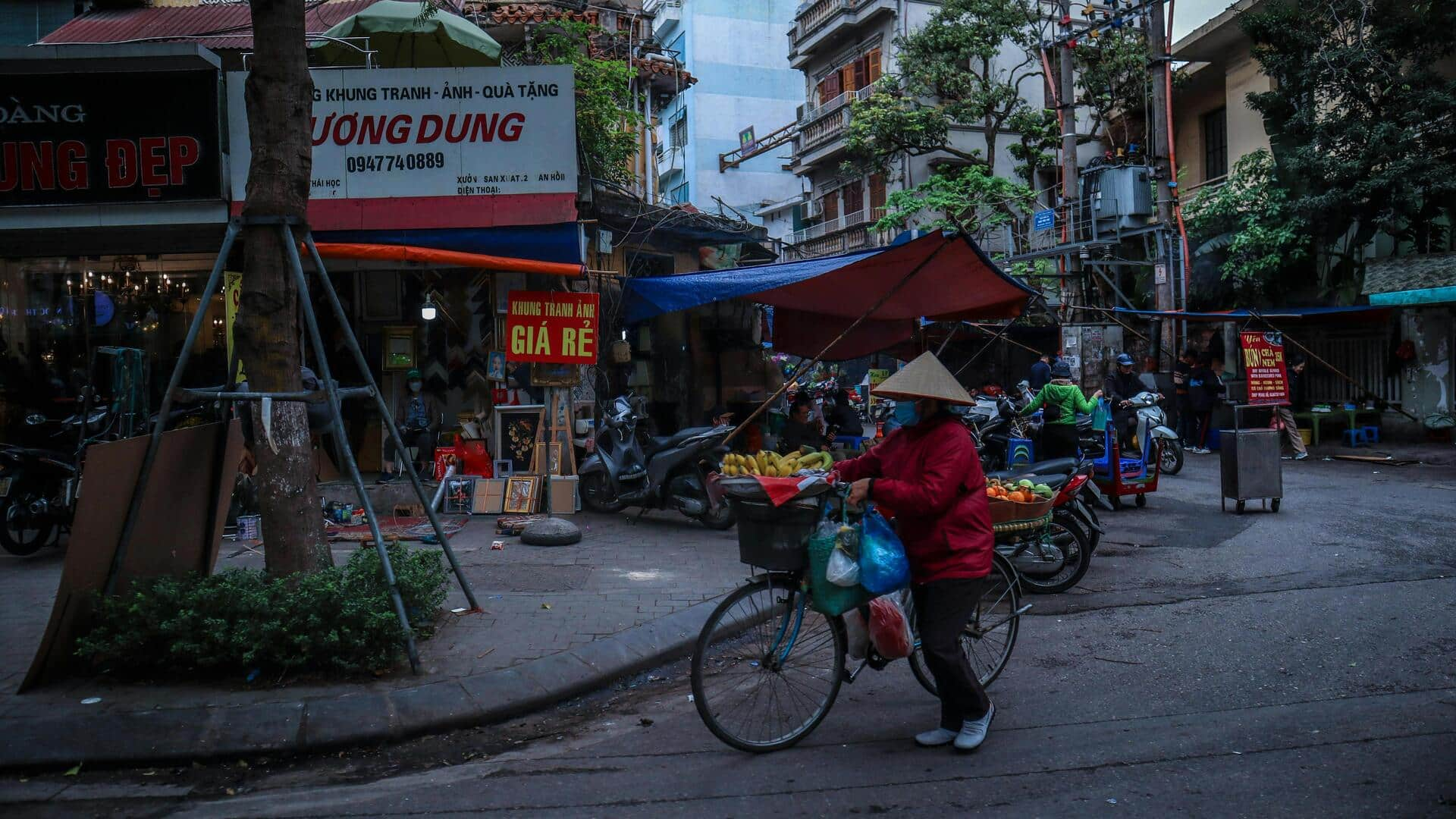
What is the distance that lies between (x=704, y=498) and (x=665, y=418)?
4998 mm

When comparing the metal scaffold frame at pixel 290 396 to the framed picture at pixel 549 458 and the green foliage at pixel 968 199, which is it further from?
the green foliage at pixel 968 199

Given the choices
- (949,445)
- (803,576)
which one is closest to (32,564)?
(803,576)

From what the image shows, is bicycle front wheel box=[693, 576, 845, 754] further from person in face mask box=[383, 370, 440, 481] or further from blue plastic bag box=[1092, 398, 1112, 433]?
person in face mask box=[383, 370, 440, 481]

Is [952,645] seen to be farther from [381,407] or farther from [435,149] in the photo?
[435,149]

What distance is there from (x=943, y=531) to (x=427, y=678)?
9.21 ft

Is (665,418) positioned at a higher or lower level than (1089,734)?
higher

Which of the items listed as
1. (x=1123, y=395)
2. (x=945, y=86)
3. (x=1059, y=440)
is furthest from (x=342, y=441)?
(x=945, y=86)

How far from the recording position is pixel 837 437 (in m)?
13.7

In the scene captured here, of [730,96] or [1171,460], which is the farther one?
[730,96]

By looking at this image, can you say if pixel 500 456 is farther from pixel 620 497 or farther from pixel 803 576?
pixel 803 576

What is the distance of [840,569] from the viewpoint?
4.14m

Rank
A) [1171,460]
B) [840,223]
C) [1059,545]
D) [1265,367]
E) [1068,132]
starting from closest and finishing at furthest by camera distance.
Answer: [1059,545]
[1265,367]
[1171,460]
[1068,132]
[840,223]

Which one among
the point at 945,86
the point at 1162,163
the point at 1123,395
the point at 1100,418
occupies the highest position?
the point at 945,86

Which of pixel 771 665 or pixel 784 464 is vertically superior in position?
pixel 784 464
